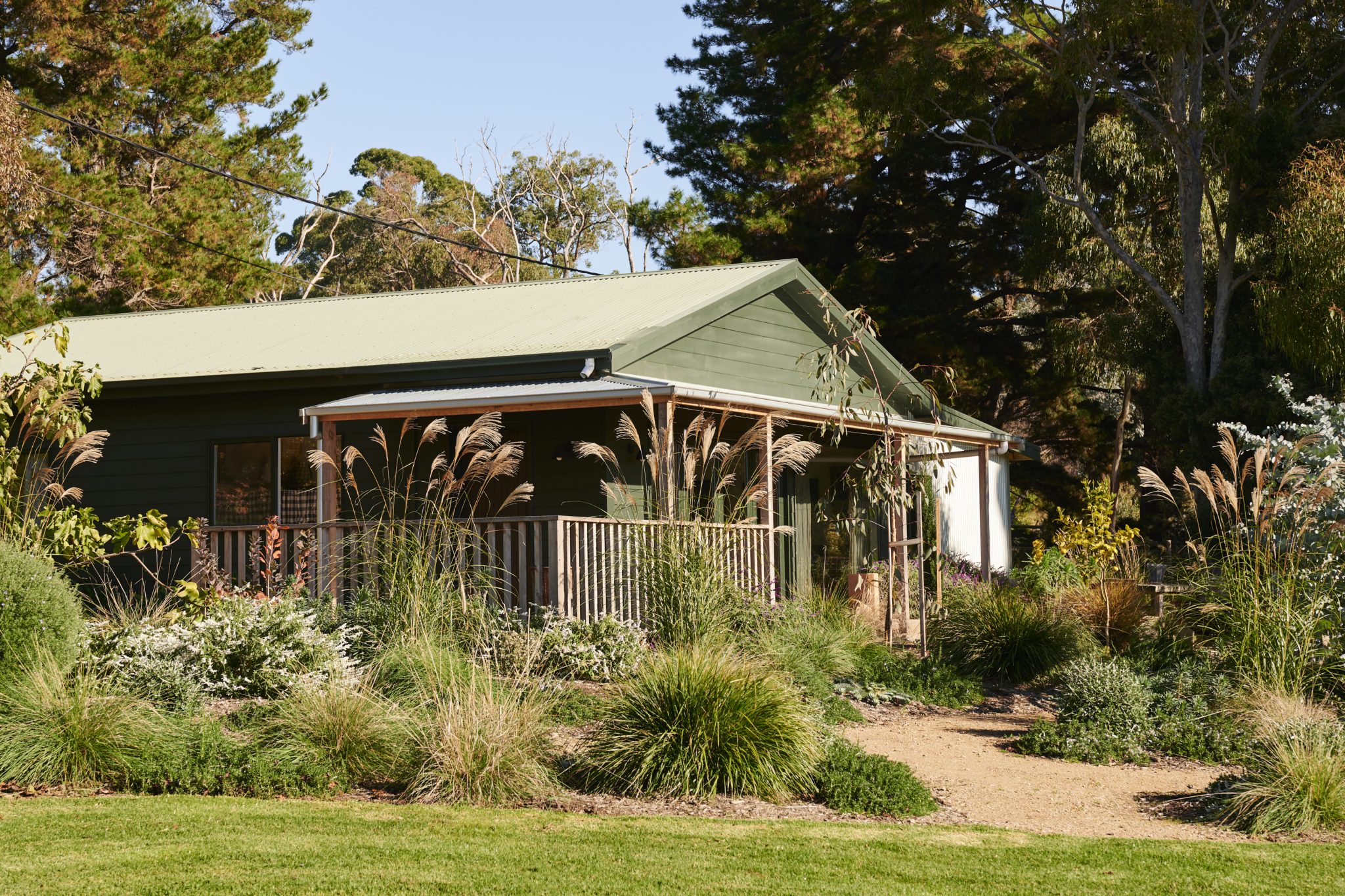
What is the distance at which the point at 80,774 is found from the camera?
714 cm

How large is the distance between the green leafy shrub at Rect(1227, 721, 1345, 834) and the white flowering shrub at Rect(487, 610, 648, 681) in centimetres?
391

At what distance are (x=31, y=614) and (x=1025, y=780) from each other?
6213mm

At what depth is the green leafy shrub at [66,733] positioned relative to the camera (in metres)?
7.09

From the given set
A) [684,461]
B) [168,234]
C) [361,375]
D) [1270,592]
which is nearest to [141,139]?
[168,234]

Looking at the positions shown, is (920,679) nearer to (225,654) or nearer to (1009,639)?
(1009,639)

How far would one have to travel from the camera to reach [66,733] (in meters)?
7.24

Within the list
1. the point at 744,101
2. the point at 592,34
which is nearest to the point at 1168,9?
the point at 592,34

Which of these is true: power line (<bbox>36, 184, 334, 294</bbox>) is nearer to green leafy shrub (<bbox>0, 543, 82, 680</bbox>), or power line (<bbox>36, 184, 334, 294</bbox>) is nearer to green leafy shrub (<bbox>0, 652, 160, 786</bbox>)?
green leafy shrub (<bbox>0, 543, 82, 680</bbox>)

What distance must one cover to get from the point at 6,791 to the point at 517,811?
279 cm

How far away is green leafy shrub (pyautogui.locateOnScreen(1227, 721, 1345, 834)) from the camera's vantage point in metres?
6.52

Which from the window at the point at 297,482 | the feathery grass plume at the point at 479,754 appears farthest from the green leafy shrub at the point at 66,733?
the window at the point at 297,482

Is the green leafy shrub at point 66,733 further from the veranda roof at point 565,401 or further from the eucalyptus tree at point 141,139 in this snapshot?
the eucalyptus tree at point 141,139

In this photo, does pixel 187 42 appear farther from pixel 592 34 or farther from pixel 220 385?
pixel 220 385

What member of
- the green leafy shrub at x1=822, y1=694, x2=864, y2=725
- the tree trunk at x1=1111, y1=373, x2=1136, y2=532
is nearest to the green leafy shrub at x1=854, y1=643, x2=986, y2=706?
the green leafy shrub at x1=822, y1=694, x2=864, y2=725
